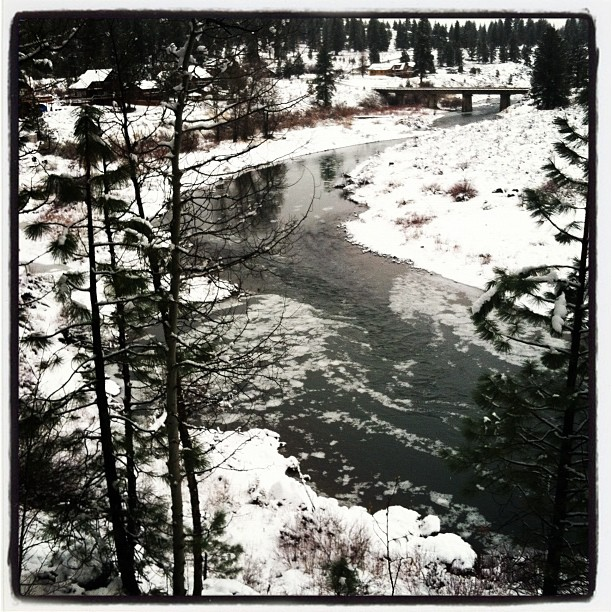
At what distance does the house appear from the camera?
147 inches

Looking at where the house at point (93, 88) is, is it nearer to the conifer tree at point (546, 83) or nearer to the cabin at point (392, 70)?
the conifer tree at point (546, 83)

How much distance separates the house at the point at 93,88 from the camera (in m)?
3.72

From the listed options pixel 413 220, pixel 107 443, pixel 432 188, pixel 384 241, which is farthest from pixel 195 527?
pixel 432 188


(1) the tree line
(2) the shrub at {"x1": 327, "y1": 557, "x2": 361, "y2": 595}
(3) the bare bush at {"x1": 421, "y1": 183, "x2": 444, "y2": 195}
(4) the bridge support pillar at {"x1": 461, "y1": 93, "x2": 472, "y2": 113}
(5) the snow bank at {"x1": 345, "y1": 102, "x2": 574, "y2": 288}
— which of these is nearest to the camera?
(1) the tree line

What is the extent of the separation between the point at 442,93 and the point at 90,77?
23.0m

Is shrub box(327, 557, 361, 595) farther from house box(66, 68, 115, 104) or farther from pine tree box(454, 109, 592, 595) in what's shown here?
house box(66, 68, 115, 104)

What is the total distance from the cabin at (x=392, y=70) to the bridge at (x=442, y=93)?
2.37 feet

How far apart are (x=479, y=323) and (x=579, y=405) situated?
95 cm

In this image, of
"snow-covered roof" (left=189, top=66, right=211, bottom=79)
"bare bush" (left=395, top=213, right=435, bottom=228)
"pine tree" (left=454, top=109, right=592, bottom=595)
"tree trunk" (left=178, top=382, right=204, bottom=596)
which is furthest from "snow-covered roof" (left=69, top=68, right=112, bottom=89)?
"bare bush" (left=395, top=213, right=435, bottom=228)

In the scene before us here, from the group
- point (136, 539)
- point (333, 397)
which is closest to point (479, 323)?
point (136, 539)

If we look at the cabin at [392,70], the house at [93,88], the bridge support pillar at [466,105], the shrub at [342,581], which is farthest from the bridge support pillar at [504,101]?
the shrub at [342,581]

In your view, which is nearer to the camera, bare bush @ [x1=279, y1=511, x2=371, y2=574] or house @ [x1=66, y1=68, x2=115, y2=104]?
house @ [x1=66, y1=68, x2=115, y2=104]

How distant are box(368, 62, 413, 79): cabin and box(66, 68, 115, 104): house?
1593 cm

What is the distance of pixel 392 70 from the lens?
20062 millimetres
